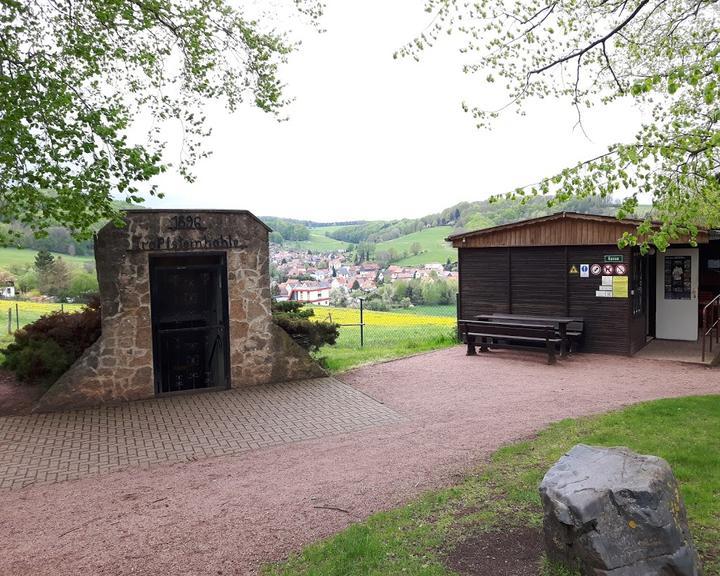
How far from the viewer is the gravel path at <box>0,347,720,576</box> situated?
443cm

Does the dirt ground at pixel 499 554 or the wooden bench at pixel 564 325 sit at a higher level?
the wooden bench at pixel 564 325

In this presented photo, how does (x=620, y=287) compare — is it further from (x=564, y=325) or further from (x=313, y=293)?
(x=313, y=293)

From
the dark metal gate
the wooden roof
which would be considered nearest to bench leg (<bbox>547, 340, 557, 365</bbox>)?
the wooden roof

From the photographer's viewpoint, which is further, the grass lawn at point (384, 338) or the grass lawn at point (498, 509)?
the grass lawn at point (384, 338)

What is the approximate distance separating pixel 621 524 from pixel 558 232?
1032 centimetres

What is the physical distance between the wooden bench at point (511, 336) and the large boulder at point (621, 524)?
8.43 meters

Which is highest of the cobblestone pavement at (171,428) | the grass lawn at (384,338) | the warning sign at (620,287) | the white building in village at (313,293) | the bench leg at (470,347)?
the warning sign at (620,287)

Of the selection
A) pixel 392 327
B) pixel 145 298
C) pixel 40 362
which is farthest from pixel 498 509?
pixel 392 327

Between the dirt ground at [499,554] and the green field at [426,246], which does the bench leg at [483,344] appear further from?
the green field at [426,246]

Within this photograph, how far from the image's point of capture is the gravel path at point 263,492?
443 centimetres

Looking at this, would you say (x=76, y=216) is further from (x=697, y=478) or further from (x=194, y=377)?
(x=697, y=478)

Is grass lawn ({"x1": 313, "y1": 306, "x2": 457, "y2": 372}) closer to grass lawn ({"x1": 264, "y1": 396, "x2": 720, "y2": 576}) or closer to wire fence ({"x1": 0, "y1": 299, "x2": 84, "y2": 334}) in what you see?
grass lawn ({"x1": 264, "y1": 396, "x2": 720, "y2": 576})

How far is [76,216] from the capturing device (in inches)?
313

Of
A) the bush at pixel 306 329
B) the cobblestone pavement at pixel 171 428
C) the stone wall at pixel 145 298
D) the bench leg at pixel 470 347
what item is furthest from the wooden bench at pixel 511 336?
the stone wall at pixel 145 298
